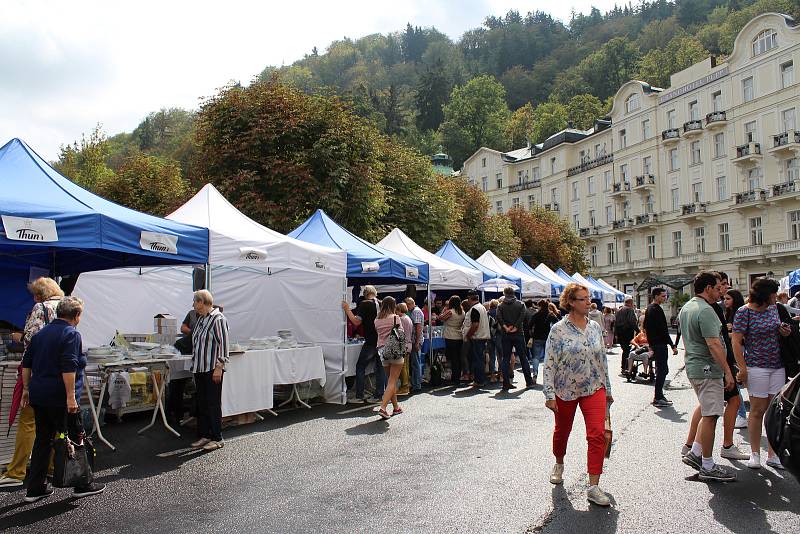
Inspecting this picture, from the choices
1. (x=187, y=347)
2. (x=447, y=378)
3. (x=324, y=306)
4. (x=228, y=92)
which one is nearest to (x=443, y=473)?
(x=187, y=347)

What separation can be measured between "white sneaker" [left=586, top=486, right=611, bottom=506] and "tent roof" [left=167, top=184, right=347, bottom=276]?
5913mm

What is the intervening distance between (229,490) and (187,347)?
4155 mm

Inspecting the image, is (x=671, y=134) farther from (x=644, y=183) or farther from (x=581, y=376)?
(x=581, y=376)

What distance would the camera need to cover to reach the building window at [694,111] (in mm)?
51094

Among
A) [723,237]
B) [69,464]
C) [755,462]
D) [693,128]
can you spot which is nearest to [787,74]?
[693,128]

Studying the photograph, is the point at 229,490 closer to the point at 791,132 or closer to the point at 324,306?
the point at 324,306

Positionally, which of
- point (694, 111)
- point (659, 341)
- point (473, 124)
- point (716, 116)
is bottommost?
point (659, 341)

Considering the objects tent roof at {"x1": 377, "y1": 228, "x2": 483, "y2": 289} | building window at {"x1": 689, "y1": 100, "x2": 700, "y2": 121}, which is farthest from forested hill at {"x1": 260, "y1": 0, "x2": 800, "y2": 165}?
tent roof at {"x1": 377, "y1": 228, "x2": 483, "y2": 289}

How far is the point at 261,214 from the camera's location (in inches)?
755

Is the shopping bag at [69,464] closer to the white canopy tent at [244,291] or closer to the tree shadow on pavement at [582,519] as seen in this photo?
the tree shadow on pavement at [582,519]

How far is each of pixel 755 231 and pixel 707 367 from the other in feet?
156

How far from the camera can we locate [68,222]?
7133 millimetres

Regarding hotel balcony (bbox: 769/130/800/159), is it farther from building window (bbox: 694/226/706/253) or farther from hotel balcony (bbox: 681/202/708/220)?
building window (bbox: 694/226/706/253)

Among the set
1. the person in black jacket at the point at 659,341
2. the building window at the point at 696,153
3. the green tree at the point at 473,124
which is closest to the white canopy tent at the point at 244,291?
the person in black jacket at the point at 659,341
